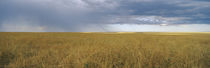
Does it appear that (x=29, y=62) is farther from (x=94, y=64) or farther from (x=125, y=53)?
(x=125, y=53)

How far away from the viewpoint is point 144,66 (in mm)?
4770

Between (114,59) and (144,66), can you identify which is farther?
(114,59)

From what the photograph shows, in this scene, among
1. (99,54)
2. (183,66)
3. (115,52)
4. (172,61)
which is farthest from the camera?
(115,52)

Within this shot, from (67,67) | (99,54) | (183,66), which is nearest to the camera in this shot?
(67,67)

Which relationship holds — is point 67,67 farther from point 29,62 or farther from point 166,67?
point 166,67

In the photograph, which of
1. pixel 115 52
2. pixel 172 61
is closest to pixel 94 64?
pixel 115 52

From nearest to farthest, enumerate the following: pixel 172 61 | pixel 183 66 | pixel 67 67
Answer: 1. pixel 67 67
2. pixel 183 66
3. pixel 172 61

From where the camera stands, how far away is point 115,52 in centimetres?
624

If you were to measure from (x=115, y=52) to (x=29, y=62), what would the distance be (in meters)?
3.49

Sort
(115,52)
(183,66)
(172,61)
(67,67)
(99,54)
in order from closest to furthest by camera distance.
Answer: (67,67), (183,66), (172,61), (99,54), (115,52)

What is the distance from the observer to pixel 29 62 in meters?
5.18

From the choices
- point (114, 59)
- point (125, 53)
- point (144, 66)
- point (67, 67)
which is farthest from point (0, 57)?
point (144, 66)

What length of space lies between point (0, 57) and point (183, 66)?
25.2 feet

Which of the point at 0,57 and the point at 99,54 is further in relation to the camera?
the point at 0,57
